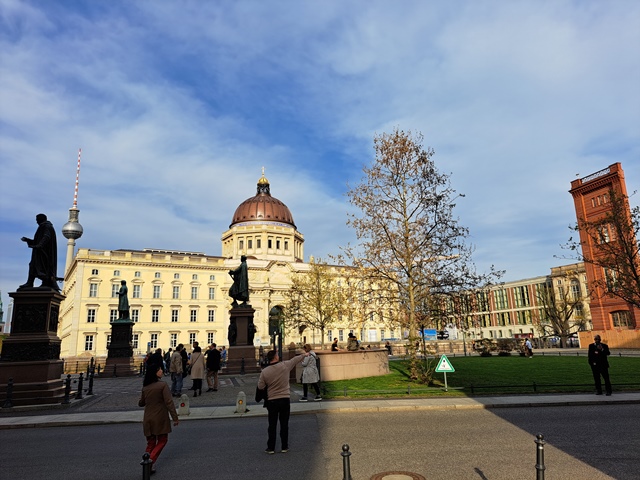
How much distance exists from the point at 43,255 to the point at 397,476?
50.1 feet

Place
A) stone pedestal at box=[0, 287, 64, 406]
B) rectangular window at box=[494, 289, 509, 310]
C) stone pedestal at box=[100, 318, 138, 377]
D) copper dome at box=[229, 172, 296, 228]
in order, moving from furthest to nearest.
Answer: rectangular window at box=[494, 289, 509, 310] < copper dome at box=[229, 172, 296, 228] < stone pedestal at box=[100, 318, 138, 377] < stone pedestal at box=[0, 287, 64, 406]

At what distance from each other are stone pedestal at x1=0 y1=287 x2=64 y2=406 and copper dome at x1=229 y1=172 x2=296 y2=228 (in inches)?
3238

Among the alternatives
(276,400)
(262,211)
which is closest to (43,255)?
(276,400)

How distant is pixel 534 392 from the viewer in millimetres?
14477

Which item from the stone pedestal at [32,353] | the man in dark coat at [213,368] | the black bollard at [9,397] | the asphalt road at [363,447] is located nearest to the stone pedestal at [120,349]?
the man in dark coat at [213,368]

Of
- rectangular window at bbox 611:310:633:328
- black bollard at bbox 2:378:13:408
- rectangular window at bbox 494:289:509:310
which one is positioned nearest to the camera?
black bollard at bbox 2:378:13:408

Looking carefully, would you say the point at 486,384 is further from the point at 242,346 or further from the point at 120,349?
the point at 120,349

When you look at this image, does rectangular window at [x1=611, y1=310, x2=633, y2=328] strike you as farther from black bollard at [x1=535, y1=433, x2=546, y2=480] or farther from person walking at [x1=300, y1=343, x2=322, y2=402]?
black bollard at [x1=535, y1=433, x2=546, y2=480]

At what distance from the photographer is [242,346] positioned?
88.1 ft

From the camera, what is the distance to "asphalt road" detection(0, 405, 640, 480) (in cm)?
674

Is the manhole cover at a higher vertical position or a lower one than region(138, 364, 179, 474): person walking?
lower

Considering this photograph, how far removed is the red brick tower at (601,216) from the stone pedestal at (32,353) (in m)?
47.6

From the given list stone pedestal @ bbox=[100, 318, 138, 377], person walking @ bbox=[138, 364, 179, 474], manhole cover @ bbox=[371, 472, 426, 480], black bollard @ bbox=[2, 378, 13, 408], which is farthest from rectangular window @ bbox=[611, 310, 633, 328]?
black bollard @ bbox=[2, 378, 13, 408]

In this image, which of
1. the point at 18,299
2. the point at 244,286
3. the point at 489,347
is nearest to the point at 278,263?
the point at 489,347
